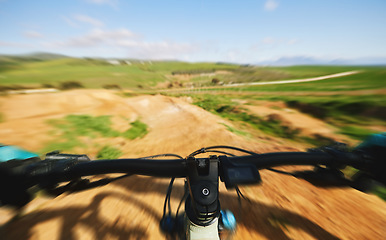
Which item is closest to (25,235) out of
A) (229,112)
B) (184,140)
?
A: (184,140)

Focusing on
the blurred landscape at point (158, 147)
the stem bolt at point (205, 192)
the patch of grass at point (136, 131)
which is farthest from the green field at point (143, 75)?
the stem bolt at point (205, 192)

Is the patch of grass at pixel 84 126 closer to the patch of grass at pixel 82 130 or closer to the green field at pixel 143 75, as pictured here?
the patch of grass at pixel 82 130

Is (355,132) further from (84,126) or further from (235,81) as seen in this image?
(235,81)

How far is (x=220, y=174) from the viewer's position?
0.97m

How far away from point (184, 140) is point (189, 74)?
1074 inches

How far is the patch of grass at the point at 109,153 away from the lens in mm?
5359

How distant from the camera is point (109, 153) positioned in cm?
568

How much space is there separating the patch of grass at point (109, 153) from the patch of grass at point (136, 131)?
1.30m

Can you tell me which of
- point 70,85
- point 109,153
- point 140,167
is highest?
point 140,167

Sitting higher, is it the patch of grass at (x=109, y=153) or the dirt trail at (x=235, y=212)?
the dirt trail at (x=235, y=212)

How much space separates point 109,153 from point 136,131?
2536 mm

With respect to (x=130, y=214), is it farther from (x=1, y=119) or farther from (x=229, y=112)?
(x=229, y=112)

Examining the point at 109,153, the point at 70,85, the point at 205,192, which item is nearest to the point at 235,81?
the point at 70,85

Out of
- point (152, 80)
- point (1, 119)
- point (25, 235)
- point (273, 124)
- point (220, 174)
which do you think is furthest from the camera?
point (152, 80)
